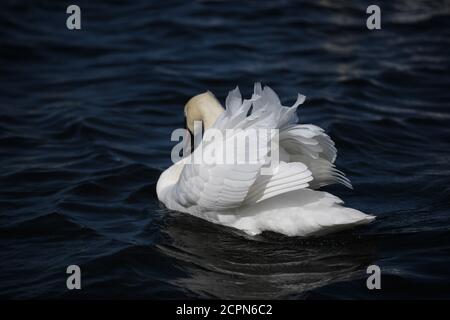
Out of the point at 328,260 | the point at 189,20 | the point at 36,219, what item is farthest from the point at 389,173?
the point at 189,20

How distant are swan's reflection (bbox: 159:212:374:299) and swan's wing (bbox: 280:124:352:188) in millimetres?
644

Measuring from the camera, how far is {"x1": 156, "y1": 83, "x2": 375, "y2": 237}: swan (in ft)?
24.7

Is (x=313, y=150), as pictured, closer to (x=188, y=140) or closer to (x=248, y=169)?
(x=248, y=169)

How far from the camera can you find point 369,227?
8383 mm

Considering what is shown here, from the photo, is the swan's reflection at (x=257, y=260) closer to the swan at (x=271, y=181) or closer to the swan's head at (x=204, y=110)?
the swan at (x=271, y=181)

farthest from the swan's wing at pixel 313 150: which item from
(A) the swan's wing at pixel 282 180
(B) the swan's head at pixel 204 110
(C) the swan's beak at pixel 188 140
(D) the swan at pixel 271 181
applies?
(C) the swan's beak at pixel 188 140

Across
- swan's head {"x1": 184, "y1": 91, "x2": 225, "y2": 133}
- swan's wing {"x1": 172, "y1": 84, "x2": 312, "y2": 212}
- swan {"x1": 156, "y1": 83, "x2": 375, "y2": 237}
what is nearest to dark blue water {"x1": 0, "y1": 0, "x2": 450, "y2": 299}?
swan {"x1": 156, "y1": 83, "x2": 375, "y2": 237}

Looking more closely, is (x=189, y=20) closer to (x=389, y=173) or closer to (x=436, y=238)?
(x=389, y=173)

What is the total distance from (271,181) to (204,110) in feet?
7.22

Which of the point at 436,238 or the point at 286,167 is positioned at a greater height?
the point at 286,167

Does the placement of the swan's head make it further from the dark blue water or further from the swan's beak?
the dark blue water

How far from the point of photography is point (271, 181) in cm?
771

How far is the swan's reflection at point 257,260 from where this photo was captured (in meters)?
7.17

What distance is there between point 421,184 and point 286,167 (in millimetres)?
2711
